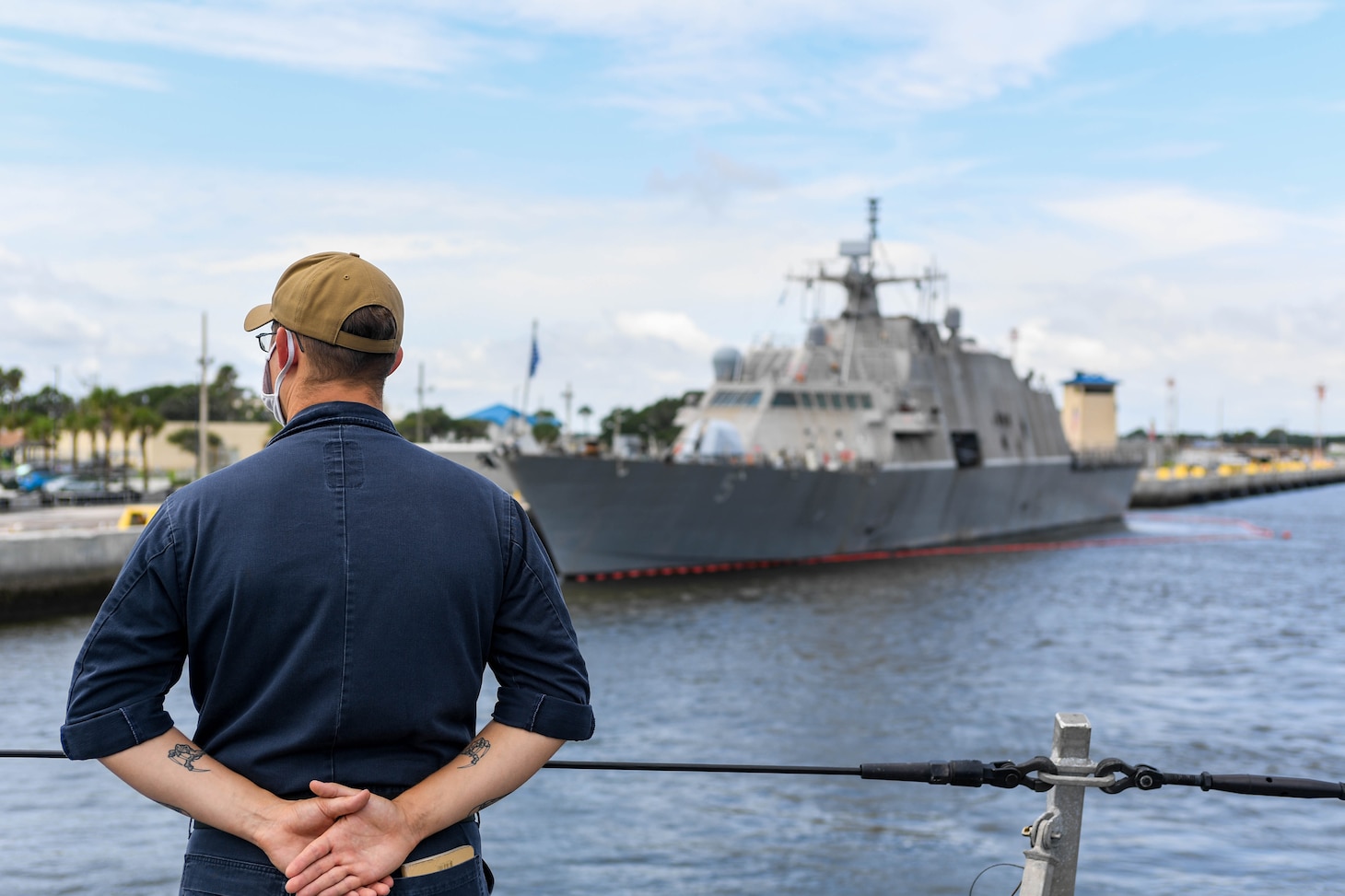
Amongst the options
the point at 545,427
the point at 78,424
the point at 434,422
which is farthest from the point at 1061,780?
the point at 545,427

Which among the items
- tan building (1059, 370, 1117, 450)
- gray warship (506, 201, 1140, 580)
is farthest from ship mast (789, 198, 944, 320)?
tan building (1059, 370, 1117, 450)

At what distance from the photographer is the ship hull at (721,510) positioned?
25281 mm

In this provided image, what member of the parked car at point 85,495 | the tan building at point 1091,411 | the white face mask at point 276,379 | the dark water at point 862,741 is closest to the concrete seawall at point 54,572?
the dark water at point 862,741

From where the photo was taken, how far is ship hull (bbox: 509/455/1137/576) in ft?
82.9

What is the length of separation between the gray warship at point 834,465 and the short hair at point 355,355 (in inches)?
903

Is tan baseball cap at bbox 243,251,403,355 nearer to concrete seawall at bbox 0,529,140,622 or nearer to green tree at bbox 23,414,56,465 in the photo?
concrete seawall at bbox 0,529,140,622

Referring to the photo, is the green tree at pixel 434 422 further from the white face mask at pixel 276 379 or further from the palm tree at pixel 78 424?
the white face mask at pixel 276 379

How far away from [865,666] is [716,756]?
18.8 feet

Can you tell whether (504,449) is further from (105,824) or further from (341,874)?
(341,874)

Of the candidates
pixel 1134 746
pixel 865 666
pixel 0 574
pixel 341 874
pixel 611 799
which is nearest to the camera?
pixel 341 874

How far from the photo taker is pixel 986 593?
2583cm

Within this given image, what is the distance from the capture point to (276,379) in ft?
6.37

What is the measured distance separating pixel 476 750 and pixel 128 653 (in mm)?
547

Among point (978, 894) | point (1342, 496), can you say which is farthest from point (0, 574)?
point (1342, 496)
